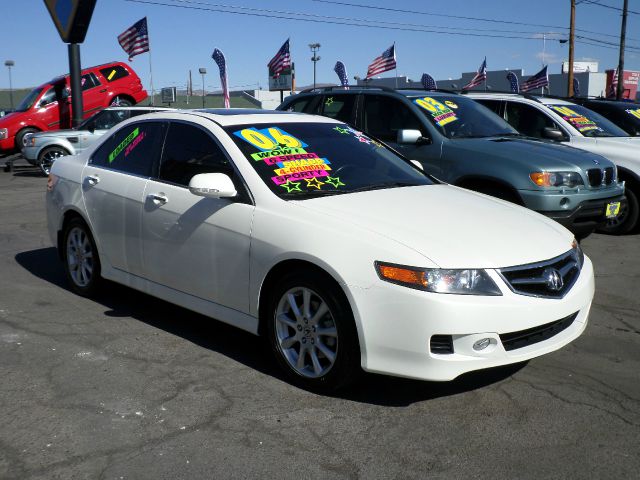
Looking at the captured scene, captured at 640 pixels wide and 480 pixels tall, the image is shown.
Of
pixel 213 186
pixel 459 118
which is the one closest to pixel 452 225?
pixel 213 186

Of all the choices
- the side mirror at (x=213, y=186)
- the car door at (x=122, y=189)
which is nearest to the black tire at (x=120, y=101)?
the car door at (x=122, y=189)

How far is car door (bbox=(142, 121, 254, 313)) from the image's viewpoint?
14.2ft

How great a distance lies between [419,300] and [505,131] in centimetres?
551

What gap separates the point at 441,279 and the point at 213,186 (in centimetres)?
155

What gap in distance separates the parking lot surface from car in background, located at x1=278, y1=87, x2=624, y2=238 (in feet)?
6.70

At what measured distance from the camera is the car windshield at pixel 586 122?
972cm

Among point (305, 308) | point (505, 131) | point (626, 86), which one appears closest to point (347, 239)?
point (305, 308)

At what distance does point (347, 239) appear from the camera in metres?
3.77

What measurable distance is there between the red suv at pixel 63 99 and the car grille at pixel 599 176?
580 inches

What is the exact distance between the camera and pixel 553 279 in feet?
12.6

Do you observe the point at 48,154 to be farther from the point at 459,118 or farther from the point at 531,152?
the point at 531,152

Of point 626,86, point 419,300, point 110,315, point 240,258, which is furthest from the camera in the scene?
point 626,86

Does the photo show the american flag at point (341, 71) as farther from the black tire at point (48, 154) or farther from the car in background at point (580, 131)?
the car in background at point (580, 131)

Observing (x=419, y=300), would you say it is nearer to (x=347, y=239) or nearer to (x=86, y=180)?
(x=347, y=239)
